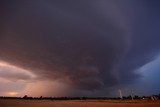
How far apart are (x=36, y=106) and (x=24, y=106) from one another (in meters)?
6.24

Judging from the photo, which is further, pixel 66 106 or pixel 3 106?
pixel 66 106

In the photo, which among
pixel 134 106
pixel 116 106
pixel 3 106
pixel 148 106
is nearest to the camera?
pixel 3 106

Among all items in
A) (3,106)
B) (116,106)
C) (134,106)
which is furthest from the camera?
(116,106)

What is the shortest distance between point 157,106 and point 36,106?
157 ft

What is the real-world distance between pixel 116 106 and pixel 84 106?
14.2 metres

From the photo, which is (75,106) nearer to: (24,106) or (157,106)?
(24,106)

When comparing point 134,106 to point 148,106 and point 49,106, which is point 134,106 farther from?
point 49,106

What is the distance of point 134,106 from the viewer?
285 feet

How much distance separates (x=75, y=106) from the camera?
95.6 metres

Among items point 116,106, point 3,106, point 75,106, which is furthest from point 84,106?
point 3,106

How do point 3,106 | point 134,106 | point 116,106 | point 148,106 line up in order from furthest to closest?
point 116,106 < point 134,106 < point 148,106 < point 3,106

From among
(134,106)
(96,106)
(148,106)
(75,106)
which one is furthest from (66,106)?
(148,106)

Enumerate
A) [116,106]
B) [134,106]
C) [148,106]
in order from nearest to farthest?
[148,106], [134,106], [116,106]

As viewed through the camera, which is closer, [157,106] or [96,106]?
[157,106]
